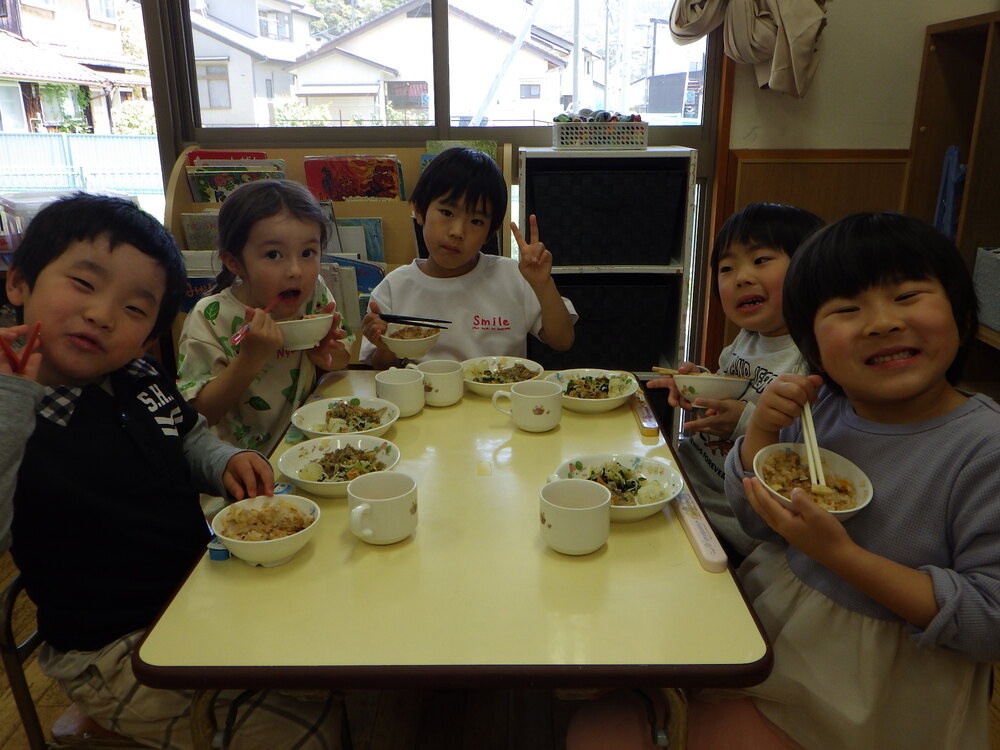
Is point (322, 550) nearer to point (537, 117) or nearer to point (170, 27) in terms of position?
point (537, 117)

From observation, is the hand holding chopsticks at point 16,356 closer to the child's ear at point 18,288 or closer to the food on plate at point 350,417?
the child's ear at point 18,288

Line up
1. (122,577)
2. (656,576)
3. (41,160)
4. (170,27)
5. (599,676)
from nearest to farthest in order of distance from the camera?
(599,676) < (656,576) < (122,577) < (170,27) < (41,160)

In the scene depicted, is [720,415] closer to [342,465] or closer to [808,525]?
[808,525]

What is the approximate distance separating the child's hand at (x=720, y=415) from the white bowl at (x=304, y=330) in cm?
77

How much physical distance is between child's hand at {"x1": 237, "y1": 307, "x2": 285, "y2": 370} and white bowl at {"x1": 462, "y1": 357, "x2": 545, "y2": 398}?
1.36ft

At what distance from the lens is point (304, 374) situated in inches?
68.1

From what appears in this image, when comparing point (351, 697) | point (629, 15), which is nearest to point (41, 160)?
point (629, 15)

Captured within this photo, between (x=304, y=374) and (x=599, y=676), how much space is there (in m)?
1.19

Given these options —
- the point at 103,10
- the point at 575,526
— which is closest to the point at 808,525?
the point at 575,526

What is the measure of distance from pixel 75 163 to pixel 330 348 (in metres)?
2.42

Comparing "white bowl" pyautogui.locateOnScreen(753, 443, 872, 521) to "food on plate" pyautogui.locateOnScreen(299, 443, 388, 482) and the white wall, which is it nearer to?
"food on plate" pyautogui.locateOnScreen(299, 443, 388, 482)

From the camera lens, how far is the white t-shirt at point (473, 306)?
6.66 ft

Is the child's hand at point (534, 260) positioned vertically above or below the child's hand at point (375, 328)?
above

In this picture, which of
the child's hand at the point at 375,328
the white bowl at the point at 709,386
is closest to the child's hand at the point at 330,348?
the child's hand at the point at 375,328
